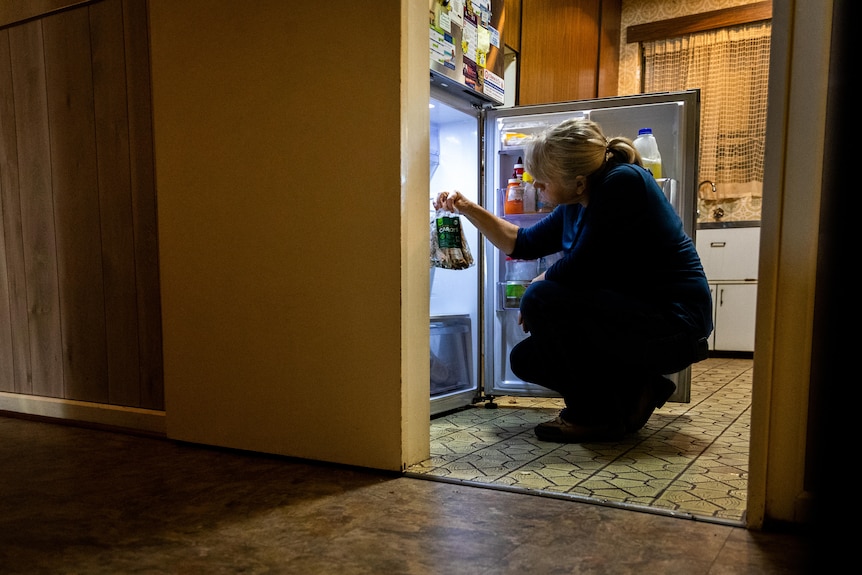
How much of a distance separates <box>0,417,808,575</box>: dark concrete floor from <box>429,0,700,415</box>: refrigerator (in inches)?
35.0

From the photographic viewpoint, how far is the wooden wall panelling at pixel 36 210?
6.73ft

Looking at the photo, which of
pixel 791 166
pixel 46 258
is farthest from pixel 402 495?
→ pixel 46 258

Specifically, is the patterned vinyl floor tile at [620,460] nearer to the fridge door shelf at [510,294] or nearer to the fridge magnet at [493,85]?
the fridge door shelf at [510,294]

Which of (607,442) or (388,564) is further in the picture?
(607,442)

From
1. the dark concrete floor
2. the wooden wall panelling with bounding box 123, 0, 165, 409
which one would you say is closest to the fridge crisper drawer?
the dark concrete floor

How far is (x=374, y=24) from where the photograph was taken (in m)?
1.39

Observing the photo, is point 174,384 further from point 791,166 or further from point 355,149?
point 791,166

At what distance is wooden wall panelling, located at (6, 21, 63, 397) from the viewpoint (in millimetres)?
2053

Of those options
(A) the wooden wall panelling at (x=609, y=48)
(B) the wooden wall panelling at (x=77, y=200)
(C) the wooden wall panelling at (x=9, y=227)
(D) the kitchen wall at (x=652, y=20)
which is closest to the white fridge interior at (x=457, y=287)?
(B) the wooden wall panelling at (x=77, y=200)

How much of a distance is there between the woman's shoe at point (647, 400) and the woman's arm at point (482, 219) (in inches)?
24.9

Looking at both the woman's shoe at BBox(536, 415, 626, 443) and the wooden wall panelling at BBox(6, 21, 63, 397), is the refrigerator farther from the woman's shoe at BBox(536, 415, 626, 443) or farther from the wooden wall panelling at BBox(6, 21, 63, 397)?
the wooden wall panelling at BBox(6, 21, 63, 397)

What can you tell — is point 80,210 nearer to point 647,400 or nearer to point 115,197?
point 115,197

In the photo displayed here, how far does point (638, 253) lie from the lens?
1725mm

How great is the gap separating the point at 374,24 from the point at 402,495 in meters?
1.08
